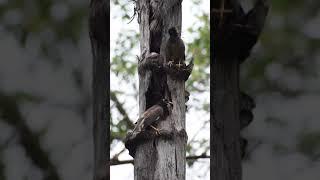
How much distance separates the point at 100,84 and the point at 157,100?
6.99 feet

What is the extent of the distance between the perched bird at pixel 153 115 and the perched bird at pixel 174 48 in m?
0.20

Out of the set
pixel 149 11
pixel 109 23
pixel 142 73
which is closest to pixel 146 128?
pixel 142 73

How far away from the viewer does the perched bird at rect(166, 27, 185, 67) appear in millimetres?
2092

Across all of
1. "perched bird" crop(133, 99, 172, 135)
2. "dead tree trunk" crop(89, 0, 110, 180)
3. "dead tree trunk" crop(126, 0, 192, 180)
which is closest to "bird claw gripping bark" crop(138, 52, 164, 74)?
"dead tree trunk" crop(126, 0, 192, 180)

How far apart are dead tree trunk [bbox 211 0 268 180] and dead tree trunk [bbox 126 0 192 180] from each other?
188 cm

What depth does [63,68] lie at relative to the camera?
298 millimetres

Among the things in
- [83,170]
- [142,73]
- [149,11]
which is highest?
[149,11]

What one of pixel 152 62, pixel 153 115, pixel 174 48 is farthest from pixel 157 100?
pixel 174 48

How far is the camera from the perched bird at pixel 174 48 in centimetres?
209

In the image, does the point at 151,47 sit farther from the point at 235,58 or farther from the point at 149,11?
the point at 235,58

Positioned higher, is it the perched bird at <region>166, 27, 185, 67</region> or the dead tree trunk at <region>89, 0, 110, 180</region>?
the perched bird at <region>166, 27, 185, 67</region>

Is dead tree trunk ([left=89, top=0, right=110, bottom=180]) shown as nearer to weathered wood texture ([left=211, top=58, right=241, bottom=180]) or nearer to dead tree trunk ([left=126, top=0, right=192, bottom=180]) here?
weathered wood texture ([left=211, top=58, right=241, bottom=180])

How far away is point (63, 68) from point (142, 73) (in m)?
2.11

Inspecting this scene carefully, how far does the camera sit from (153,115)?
2.43 metres
